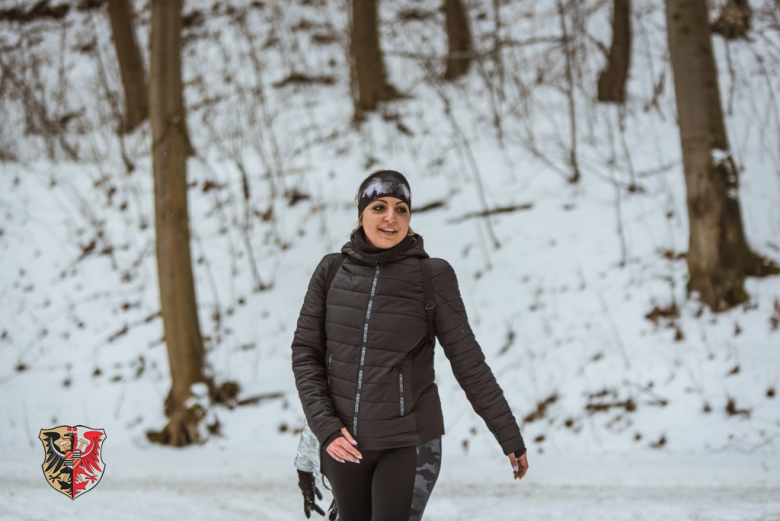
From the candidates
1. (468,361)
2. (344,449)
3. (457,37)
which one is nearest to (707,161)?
(468,361)

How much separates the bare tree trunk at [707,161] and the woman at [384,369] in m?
4.15

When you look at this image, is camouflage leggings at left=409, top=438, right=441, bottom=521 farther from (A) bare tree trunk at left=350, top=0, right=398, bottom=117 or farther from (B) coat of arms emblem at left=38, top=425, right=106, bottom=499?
(A) bare tree trunk at left=350, top=0, right=398, bottom=117

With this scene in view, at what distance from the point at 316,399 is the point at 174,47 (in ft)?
14.2

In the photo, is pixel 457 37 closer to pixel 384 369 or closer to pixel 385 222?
pixel 385 222

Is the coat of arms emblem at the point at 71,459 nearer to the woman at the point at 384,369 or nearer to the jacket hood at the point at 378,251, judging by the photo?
the woman at the point at 384,369

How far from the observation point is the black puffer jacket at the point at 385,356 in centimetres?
222

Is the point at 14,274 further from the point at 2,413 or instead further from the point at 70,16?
the point at 70,16

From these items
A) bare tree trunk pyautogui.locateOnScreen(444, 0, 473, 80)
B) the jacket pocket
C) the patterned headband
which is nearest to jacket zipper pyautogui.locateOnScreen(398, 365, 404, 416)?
the jacket pocket

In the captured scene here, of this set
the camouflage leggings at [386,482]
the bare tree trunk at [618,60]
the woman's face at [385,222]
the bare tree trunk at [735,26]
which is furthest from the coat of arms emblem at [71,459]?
the bare tree trunk at [735,26]

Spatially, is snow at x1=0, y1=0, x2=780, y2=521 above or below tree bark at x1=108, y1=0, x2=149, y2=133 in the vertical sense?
below

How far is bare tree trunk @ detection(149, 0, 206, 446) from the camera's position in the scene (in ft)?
18.0

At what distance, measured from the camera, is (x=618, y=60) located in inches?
372

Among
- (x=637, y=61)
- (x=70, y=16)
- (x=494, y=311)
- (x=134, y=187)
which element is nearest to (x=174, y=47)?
(x=494, y=311)

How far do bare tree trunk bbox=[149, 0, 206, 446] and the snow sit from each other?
0.43 metres
